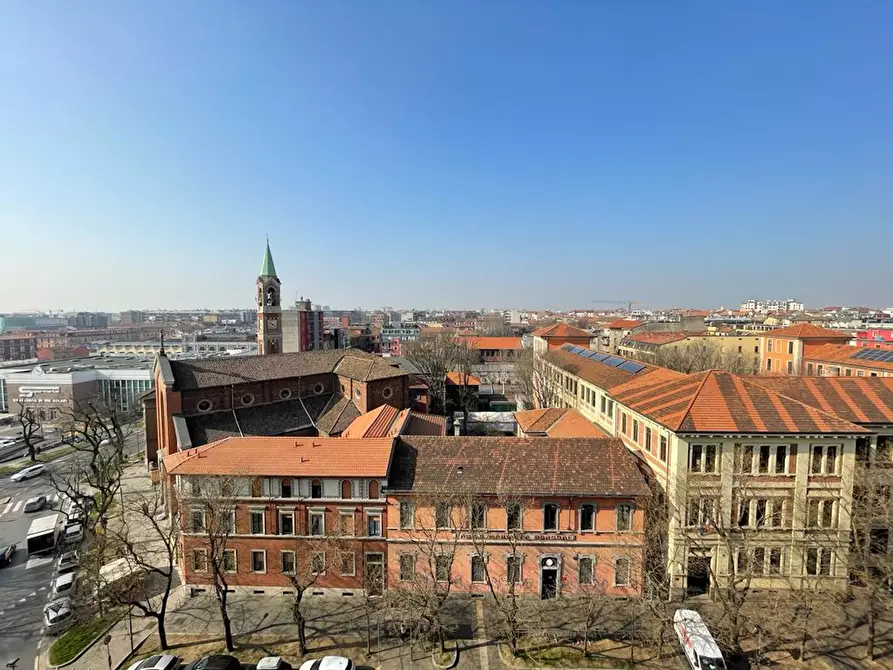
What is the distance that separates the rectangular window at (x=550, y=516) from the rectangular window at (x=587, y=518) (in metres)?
1.54

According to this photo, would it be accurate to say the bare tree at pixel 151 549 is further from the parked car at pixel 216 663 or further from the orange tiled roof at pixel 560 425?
the orange tiled roof at pixel 560 425

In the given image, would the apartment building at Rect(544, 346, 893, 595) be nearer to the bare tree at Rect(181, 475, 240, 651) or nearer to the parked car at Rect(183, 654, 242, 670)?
the parked car at Rect(183, 654, 242, 670)

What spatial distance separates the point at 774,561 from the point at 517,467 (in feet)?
54.1

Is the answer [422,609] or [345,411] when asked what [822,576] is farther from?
[345,411]

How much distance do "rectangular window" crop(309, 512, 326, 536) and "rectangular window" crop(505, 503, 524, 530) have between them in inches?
450

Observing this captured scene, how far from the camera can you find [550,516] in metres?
26.2

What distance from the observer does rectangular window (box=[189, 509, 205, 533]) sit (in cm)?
2738

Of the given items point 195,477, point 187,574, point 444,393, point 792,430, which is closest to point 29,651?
point 187,574

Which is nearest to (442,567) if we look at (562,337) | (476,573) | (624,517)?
(476,573)

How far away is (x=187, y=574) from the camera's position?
27.7 meters

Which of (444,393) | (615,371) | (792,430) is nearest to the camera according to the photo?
(792,430)

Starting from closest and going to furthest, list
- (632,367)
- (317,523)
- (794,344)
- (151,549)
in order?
(317,523), (151,549), (632,367), (794,344)

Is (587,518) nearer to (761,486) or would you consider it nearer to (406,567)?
(761,486)

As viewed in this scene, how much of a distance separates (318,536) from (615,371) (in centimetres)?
3147
